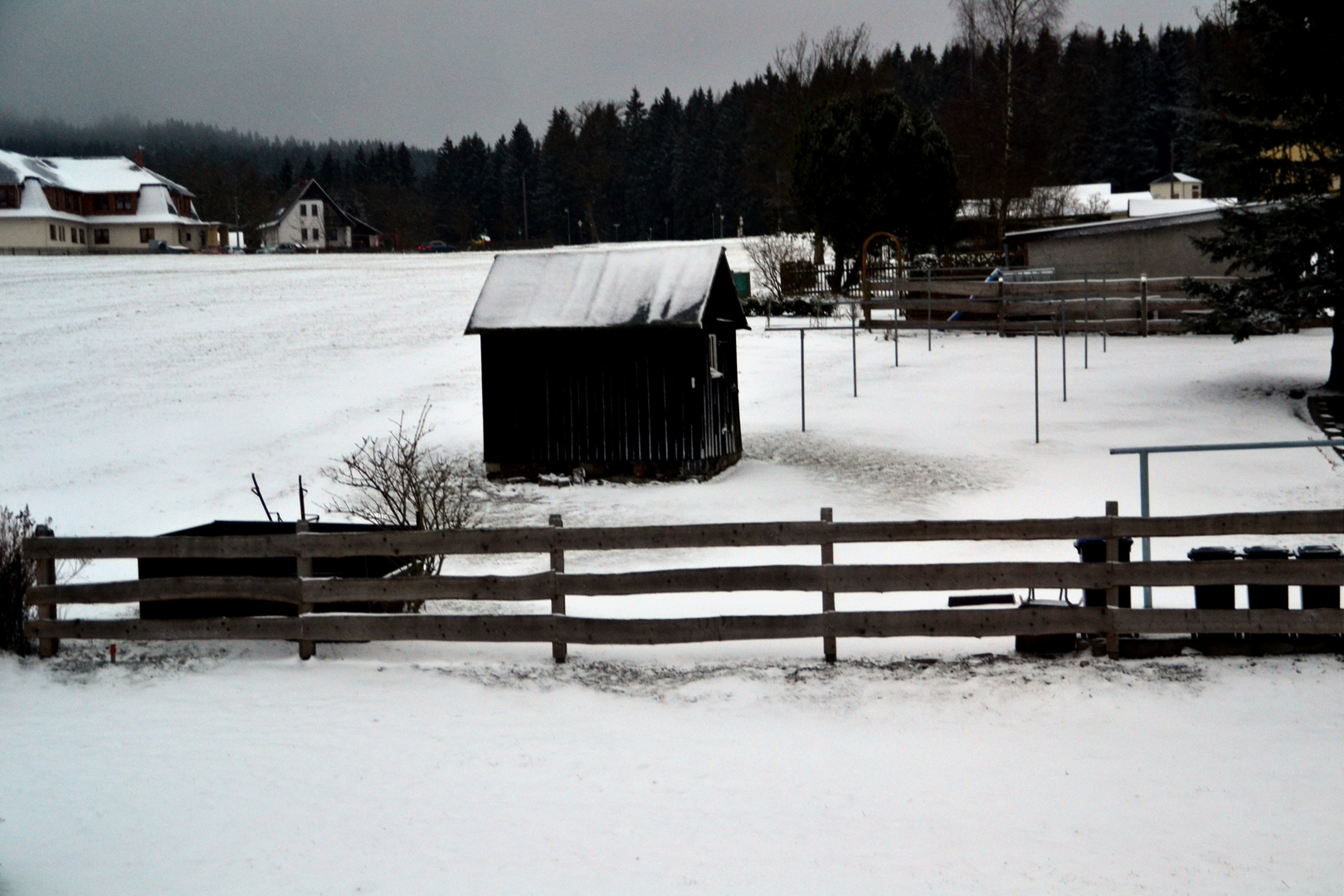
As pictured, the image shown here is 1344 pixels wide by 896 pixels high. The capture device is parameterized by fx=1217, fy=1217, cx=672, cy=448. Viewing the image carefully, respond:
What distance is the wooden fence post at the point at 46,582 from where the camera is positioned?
9.65 m

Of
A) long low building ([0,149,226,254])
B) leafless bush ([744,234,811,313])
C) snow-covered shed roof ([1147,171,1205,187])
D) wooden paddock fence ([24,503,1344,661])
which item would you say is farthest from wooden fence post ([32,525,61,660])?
snow-covered shed roof ([1147,171,1205,187])

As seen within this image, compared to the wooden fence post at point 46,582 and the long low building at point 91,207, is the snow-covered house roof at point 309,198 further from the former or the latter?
the wooden fence post at point 46,582

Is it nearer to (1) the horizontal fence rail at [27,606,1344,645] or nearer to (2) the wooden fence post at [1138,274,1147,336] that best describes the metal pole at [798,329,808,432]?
(2) the wooden fence post at [1138,274,1147,336]

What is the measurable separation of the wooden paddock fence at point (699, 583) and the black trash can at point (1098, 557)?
0.16 meters

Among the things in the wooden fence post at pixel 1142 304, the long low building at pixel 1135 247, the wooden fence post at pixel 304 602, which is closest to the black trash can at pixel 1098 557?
the wooden fence post at pixel 304 602

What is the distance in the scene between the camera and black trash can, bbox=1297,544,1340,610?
912 centimetres

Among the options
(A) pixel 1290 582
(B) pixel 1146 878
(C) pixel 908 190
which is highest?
(C) pixel 908 190

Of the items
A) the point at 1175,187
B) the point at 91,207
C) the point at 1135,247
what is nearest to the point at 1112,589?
A: the point at 1135,247

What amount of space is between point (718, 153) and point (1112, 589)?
107092mm

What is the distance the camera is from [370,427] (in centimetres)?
2462

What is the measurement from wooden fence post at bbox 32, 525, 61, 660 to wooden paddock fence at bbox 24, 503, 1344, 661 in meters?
0.02

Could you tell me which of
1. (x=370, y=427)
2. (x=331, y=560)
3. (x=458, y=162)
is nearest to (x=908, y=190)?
(x=370, y=427)

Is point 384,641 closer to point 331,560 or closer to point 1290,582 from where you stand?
point 331,560

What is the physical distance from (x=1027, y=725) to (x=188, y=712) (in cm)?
581
